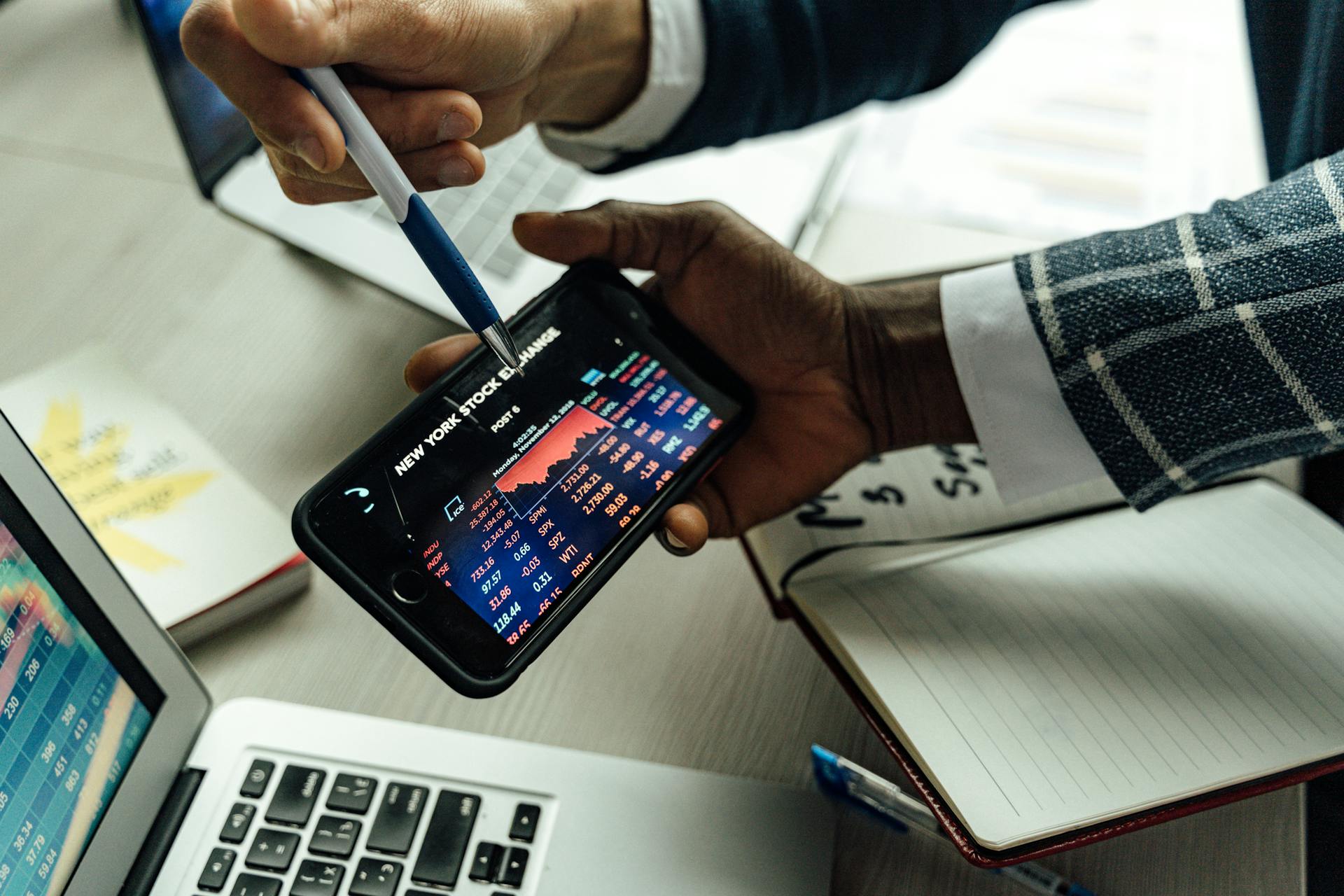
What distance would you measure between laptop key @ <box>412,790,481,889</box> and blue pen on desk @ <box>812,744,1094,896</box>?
0.50ft

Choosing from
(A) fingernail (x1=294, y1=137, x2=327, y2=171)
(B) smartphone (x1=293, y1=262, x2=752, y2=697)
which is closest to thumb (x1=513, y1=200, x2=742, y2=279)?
(B) smartphone (x1=293, y1=262, x2=752, y2=697)

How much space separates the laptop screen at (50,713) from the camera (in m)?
0.32

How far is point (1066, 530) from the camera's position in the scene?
52 centimetres

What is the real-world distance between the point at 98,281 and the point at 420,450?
0.37 meters

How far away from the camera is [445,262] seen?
1.42 ft

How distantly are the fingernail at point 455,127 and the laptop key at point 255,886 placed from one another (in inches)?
13.1

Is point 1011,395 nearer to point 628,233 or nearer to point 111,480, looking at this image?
point 628,233

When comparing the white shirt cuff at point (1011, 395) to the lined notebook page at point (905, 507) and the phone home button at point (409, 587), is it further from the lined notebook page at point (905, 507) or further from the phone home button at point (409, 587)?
the phone home button at point (409, 587)

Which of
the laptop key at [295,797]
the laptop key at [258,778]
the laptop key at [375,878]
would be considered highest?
the laptop key at [258,778]

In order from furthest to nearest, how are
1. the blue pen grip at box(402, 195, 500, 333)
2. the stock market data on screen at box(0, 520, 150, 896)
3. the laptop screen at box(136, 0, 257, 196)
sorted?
the laptop screen at box(136, 0, 257, 196) → the blue pen grip at box(402, 195, 500, 333) → the stock market data on screen at box(0, 520, 150, 896)

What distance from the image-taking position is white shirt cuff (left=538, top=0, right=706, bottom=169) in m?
0.59

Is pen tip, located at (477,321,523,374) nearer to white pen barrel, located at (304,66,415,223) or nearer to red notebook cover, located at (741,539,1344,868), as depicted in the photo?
white pen barrel, located at (304,66,415,223)

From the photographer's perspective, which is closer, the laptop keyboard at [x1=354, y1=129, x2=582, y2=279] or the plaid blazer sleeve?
the plaid blazer sleeve

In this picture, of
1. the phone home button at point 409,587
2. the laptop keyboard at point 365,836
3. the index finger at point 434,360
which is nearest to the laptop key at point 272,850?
the laptop keyboard at point 365,836
